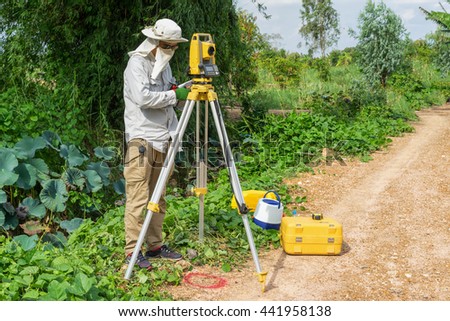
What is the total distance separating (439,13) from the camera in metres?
16.6

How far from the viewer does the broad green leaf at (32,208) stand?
560cm

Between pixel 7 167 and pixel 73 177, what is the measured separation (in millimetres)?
750

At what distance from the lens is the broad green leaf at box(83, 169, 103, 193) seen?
606 cm

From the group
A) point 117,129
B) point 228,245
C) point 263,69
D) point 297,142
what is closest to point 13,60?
point 117,129

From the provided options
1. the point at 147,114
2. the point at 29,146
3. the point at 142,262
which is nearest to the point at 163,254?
the point at 142,262

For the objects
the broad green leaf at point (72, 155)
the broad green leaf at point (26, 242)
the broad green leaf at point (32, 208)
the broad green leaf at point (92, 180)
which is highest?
the broad green leaf at point (72, 155)

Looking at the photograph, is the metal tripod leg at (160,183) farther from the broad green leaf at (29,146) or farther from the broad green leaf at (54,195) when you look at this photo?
the broad green leaf at (29,146)

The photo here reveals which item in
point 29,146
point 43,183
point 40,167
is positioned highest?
point 29,146

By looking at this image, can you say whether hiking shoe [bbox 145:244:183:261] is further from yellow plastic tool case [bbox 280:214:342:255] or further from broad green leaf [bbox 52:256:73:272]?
yellow plastic tool case [bbox 280:214:342:255]

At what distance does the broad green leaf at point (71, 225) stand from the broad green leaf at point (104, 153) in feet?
4.25

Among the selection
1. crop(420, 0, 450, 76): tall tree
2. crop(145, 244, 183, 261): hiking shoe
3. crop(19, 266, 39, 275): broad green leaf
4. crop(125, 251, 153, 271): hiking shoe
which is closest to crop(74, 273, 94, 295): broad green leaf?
crop(19, 266, 39, 275): broad green leaf

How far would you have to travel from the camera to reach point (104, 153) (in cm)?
690

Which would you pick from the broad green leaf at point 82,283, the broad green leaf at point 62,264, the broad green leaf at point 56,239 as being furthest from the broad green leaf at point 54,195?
the broad green leaf at point 82,283

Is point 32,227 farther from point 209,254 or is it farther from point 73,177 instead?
point 209,254
